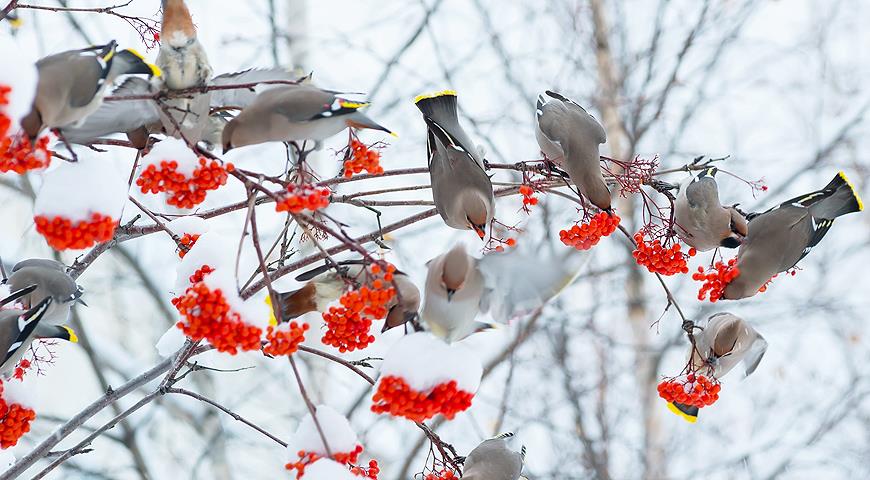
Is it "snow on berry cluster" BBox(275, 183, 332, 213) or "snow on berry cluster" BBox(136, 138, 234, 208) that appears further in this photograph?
"snow on berry cluster" BBox(136, 138, 234, 208)

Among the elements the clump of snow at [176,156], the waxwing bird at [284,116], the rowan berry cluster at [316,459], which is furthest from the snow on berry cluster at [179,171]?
the rowan berry cluster at [316,459]

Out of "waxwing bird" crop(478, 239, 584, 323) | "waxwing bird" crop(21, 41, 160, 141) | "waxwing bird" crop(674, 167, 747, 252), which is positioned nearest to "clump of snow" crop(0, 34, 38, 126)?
"waxwing bird" crop(21, 41, 160, 141)

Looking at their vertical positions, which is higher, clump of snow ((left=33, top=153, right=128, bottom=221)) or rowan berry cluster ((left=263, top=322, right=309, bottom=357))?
clump of snow ((left=33, top=153, right=128, bottom=221))

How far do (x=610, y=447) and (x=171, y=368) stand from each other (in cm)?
566

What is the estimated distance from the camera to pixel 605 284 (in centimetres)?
711

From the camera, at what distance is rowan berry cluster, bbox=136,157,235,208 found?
1.33m

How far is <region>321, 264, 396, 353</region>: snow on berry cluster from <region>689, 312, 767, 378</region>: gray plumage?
80 cm

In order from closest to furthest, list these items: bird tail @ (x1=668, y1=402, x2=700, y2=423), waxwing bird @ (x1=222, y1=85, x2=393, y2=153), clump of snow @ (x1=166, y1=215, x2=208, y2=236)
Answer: waxwing bird @ (x1=222, y1=85, x2=393, y2=153) < clump of snow @ (x1=166, y1=215, x2=208, y2=236) < bird tail @ (x1=668, y1=402, x2=700, y2=423)

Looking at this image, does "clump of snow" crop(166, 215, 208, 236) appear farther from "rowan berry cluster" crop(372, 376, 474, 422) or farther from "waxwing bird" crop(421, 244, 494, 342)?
"rowan berry cluster" crop(372, 376, 474, 422)

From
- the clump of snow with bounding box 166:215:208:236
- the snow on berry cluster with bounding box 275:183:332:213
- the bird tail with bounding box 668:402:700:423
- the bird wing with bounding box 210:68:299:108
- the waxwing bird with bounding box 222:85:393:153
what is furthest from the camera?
the bird tail with bounding box 668:402:700:423

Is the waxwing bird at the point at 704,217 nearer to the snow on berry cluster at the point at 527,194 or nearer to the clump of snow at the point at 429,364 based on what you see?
the snow on berry cluster at the point at 527,194

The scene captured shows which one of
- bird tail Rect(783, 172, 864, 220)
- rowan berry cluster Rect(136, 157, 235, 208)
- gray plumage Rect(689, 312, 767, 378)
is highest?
bird tail Rect(783, 172, 864, 220)

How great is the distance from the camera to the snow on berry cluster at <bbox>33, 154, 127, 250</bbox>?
1243mm

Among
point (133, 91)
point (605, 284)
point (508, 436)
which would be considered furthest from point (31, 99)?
point (605, 284)
